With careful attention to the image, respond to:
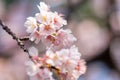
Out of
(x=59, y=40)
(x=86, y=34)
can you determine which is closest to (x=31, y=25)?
(x=59, y=40)

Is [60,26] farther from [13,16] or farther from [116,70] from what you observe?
[13,16]

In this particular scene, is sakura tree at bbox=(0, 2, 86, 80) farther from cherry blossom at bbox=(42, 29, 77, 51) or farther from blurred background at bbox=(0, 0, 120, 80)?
blurred background at bbox=(0, 0, 120, 80)

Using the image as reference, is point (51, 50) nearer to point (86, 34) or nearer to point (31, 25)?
point (31, 25)

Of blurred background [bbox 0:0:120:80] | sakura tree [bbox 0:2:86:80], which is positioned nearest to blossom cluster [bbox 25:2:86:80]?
sakura tree [bbox 0:2:86:80]

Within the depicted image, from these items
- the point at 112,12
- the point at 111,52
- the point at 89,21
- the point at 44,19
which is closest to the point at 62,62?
the point at 44,19

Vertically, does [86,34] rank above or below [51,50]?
above

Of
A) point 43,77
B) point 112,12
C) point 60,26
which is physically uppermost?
point 112,12

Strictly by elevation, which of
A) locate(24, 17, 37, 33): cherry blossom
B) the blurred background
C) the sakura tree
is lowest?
the sakura tree

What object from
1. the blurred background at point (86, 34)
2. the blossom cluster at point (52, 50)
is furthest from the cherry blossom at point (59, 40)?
the blurred background at point (86, 34)
